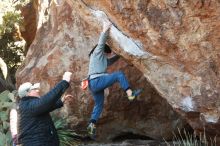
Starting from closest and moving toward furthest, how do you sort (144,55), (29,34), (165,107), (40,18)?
(144,55), (165,107), (40,18), (29,34)

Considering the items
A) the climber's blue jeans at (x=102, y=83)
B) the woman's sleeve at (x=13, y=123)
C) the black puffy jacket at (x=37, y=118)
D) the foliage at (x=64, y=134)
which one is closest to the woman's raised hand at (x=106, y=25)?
the climber's blue jeans at (x=102, y=83)

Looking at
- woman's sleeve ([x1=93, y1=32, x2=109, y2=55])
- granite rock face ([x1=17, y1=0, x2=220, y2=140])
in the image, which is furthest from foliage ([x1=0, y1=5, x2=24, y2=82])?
woman's sleeve ([x1=93, y1=32, x2=109, y2=55])

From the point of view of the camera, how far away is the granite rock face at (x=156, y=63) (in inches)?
290

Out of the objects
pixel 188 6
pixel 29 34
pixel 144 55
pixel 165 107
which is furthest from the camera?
pixel 29 34

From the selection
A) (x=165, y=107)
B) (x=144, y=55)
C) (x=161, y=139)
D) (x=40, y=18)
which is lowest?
(x=161, y=139)

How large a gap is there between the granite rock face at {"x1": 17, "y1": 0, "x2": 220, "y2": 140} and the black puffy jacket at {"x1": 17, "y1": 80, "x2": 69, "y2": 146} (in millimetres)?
1846

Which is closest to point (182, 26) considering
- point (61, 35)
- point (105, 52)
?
point (105, 52)

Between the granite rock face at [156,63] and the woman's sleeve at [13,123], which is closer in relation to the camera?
the woman's sleeve at [13,123]

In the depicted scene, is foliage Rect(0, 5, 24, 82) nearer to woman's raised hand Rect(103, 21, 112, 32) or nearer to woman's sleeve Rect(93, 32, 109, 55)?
woman's sleeve Rect(93, 32, 109, 55)

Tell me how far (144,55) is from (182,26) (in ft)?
3.58

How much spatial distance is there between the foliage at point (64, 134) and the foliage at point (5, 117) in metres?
1.13

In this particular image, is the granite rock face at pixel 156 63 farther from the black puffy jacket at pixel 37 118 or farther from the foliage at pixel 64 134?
the black puffy jacket at pixel 37 118

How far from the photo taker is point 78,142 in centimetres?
1148

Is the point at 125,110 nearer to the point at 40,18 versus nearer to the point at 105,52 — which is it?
the point at 105,52
